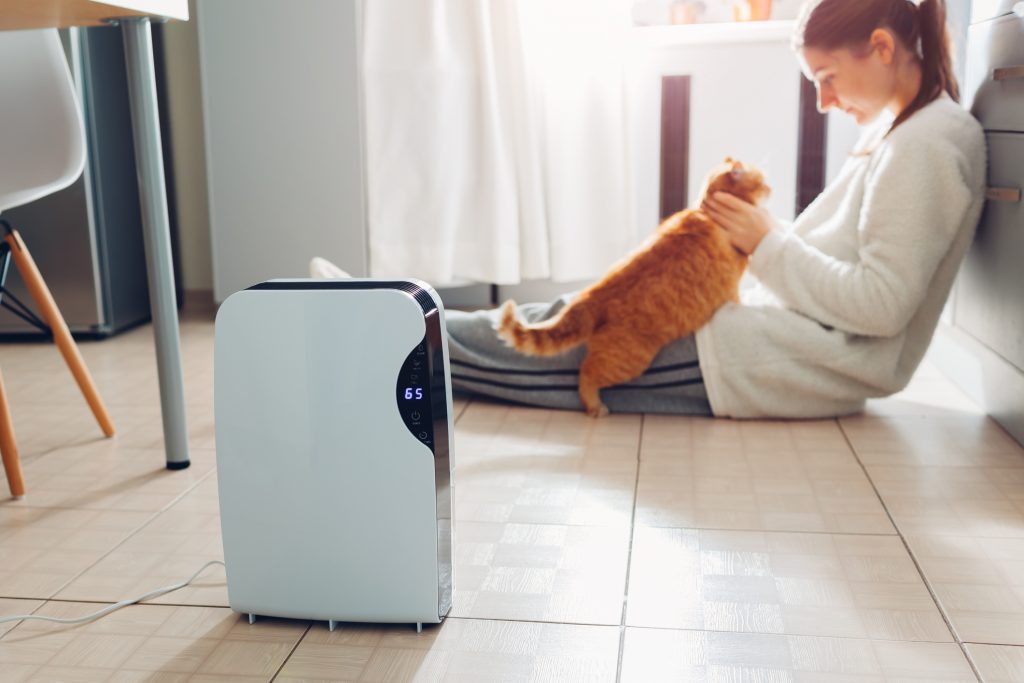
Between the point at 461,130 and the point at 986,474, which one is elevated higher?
the point at 461,130

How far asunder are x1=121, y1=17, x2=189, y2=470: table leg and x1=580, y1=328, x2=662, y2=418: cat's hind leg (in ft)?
2.06

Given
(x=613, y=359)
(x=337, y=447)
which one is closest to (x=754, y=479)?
(x=613, y=359)

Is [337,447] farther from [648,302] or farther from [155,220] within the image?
[648,302]

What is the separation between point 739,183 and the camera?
1.62 metres

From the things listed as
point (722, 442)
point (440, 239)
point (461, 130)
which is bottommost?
point (722, 442)

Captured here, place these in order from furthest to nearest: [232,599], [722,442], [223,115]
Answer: [223,115], [722,442], [232,599]

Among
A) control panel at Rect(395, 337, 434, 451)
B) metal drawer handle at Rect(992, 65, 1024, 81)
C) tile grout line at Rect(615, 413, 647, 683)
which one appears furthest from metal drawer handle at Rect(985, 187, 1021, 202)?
control panel at Rect(395, 337, 434, 451)

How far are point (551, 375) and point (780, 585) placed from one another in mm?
727

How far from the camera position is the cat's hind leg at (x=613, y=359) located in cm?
160

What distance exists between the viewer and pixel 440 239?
91.0 inches

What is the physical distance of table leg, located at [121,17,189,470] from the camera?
133 cm

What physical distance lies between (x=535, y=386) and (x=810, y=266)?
49 centimetres

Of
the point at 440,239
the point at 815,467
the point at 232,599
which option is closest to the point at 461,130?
the point at 440,239

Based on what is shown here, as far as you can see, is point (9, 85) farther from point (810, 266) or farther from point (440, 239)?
point (810, 266)
